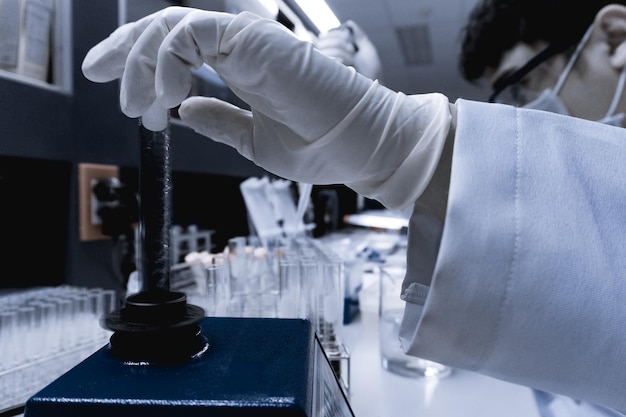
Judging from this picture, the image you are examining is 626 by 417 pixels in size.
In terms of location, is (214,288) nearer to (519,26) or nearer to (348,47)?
(348,47)

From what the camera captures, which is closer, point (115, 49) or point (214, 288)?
point (115, 49)

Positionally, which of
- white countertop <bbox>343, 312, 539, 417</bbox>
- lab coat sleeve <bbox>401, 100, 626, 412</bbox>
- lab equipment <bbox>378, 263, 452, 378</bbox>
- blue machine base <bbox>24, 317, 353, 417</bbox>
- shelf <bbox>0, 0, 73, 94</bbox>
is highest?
shelf <bbox>0, 0, 73, 94</bbox>

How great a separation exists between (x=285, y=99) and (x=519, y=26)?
137 cm

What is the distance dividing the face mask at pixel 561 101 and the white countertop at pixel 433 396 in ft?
3.29

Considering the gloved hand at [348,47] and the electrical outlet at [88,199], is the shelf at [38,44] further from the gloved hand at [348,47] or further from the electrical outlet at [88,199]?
the gloved hand at [348,47]

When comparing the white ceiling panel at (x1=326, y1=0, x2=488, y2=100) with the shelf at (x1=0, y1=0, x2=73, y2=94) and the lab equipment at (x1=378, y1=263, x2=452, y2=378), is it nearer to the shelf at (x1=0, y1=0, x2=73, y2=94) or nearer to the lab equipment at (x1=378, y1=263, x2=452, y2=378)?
the lab equipment at (x1=378, y1=263, x2=452, y2=378)

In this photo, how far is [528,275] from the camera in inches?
20.7

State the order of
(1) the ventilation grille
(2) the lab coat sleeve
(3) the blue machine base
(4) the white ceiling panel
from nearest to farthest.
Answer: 1. (3) the blue machine base
2. (2) the lab coat sleeve
3. (4) the white ceiling panel
4. (1) the ventilation grille

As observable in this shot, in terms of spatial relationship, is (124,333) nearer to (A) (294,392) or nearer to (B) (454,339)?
(A) (294,392)

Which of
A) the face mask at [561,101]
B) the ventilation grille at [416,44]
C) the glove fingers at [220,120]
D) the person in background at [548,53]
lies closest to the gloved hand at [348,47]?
the person in background at [548,53]

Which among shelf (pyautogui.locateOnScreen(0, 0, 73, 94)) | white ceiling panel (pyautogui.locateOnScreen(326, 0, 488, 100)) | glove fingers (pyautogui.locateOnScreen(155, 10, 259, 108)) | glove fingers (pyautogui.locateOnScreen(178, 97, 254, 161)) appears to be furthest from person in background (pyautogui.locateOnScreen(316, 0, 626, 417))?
white ceiling panel (pyautogui.locateOnScreen(326, 0, 488, 100))

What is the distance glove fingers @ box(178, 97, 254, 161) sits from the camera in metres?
0.68

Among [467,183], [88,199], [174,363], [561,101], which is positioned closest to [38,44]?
[88,199]

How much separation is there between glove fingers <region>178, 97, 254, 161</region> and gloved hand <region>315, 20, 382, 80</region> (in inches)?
35.1
